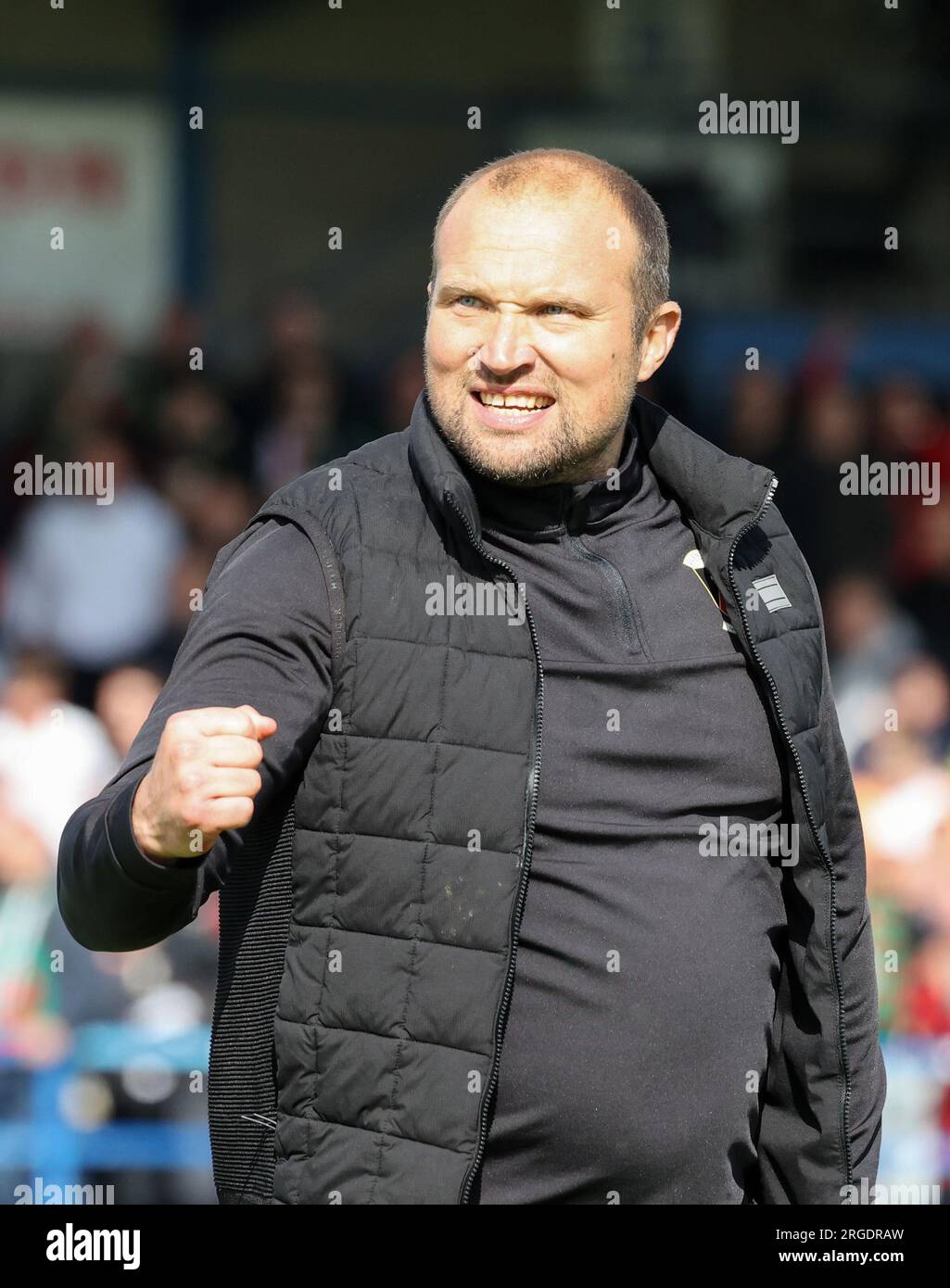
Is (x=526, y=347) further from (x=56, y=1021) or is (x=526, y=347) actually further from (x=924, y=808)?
(x=924, y=808)

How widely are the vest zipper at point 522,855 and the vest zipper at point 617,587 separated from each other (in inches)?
6.8

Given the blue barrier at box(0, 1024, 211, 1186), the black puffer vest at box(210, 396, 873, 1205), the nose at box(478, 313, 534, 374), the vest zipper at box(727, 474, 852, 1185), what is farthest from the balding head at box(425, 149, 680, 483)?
the blue barrier at box(0, 1024, 211, 1186)

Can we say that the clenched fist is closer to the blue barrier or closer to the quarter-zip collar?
the quarter-zip collar

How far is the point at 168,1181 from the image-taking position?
479 centimetres

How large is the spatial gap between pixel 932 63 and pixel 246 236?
3906 mm

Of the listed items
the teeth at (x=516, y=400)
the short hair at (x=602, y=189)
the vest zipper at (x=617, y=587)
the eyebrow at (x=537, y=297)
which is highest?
the short hair at (x=602, y=189)

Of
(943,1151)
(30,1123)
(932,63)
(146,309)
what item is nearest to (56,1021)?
(30,1123)

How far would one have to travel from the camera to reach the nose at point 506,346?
2.38 metres

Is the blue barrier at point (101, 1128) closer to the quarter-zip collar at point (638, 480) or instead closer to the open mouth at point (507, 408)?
the quarter-zip collar at point (638, 480)

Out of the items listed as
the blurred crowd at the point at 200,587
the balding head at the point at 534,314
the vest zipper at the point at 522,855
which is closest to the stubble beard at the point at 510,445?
the balding head at the point at 534,314

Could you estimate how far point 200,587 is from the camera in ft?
21.6

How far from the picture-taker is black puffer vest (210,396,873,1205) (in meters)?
2.16

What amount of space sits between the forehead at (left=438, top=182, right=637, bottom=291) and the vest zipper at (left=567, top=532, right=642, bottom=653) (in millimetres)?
356

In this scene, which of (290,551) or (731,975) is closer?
(290,551)
